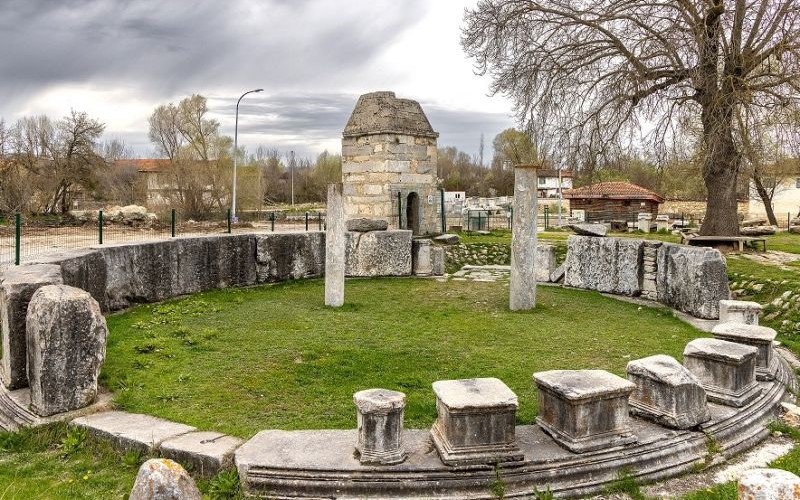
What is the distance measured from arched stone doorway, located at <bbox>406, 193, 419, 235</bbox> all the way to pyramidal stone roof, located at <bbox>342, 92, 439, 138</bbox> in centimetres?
166

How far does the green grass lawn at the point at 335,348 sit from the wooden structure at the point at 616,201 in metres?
28.9

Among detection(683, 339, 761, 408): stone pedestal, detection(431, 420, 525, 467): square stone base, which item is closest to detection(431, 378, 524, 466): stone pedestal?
detection(431, 420, 525, 467): square stone base

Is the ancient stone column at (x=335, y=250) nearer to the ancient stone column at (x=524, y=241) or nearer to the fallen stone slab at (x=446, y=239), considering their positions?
the ancient stone column at (x=524, y=241)

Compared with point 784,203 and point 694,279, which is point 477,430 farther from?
point 784,203

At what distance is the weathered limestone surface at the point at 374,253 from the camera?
12.1 meters

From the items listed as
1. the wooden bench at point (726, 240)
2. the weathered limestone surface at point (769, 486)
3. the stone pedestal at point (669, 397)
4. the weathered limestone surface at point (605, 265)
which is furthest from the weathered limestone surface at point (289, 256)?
the wooden bench at point (726, 240)

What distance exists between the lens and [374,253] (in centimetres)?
1216

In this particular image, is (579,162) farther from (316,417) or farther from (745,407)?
(316,417)

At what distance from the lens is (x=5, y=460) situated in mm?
4129

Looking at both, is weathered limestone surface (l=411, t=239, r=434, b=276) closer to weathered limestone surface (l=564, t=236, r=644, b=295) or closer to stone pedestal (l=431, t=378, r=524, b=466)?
weathered limestone surface (l=564, t=236, r=644, b=295)

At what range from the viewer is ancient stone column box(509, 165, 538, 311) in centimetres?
876

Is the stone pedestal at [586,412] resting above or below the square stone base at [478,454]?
above

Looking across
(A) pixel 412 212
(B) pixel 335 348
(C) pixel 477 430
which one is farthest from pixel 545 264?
(C) pixel 477 430

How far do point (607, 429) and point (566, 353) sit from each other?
7.93 ft
